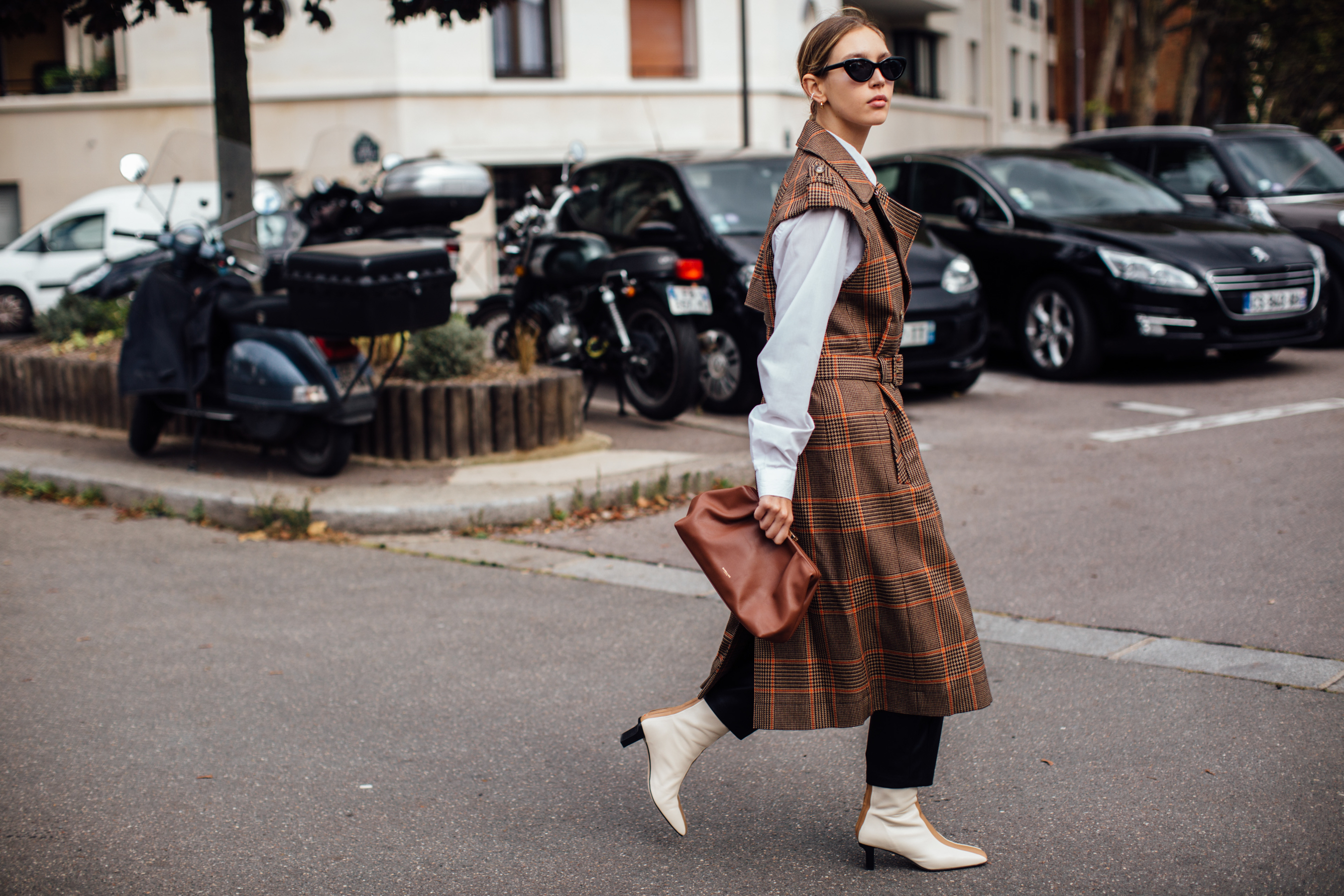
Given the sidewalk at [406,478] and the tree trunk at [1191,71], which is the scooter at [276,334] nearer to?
the sidewalk at [406,478]

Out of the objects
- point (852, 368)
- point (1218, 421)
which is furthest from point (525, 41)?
point (852, 368)

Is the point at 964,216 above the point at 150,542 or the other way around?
above

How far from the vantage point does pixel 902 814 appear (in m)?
2.97

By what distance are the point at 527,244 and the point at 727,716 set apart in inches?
292

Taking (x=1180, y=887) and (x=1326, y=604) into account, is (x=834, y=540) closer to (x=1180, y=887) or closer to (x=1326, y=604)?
(x=1180, y=887)

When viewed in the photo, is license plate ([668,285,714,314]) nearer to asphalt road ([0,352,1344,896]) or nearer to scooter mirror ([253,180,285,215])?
asphalt road ([0,352,1344,896])

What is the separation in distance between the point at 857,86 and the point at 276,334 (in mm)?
4885

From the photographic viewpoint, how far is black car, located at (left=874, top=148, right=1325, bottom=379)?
9797mm

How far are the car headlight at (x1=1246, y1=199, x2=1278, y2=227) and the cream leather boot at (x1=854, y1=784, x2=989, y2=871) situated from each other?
10124 mm

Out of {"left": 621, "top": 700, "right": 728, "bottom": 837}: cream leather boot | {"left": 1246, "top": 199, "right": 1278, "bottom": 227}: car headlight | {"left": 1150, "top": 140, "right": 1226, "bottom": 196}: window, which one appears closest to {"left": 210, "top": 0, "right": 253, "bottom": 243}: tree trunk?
{"left": 621, "top": 700, "right": 728, "bottom": 837}: cream leather boot

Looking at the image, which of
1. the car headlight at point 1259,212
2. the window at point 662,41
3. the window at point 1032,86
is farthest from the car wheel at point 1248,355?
the window at point 1032,86

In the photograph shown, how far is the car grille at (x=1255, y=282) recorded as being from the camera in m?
9.72

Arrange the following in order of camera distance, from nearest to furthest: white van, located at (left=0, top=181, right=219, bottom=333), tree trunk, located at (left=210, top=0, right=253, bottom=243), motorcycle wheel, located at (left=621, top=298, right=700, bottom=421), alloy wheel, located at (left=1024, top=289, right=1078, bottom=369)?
motorcycle wheel, located at (left=621, top=298, right=700, bottom=421)
tree trunk, located at (left=210, top=0, right=253, bottom=243)
alloy wheel, located at (left=1024, top=289, right=1078, bottom=369)
white van, located at (left=0, top=181, right=219, bottom=333)

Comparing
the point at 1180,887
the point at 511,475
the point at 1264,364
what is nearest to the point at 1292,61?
the point at 1264,364
